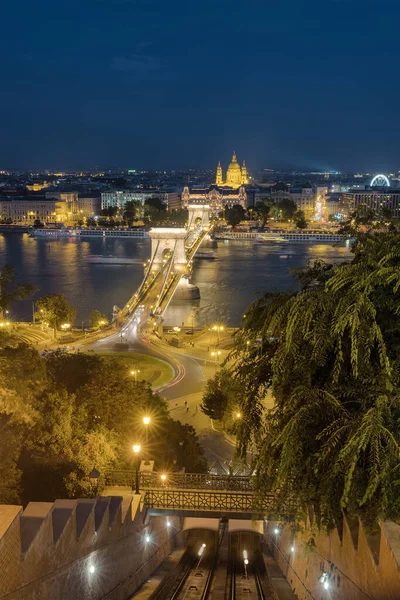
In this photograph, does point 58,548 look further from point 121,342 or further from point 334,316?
point 121,342

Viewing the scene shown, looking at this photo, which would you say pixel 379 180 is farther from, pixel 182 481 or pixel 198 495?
pixel 198 495

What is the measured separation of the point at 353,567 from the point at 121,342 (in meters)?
10.5

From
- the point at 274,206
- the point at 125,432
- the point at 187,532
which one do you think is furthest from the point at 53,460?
the point at 274,206

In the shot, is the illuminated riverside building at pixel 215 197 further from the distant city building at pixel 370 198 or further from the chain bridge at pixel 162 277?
the chain bridge at pixel 162 277

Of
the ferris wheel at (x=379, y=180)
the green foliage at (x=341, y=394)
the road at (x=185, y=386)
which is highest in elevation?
the ferris wheel at (x=379, y=180)

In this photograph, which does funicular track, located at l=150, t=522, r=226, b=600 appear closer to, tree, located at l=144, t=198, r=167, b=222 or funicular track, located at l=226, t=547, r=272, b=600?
funicular track, located at l=226, t=547, r=272, b=600

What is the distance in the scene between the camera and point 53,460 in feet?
13.8

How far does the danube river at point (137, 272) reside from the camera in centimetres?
1952

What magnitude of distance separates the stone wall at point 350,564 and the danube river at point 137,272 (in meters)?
9.11

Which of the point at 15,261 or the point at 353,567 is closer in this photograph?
the point at 353,567

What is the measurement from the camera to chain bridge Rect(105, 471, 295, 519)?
391 cm

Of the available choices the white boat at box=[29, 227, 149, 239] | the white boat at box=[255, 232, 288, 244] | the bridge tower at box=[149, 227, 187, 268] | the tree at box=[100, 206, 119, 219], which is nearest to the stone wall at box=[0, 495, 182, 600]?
the bridge tower at box=[149, 227, 187, 268]

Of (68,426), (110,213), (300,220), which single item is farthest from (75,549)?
(110,213)

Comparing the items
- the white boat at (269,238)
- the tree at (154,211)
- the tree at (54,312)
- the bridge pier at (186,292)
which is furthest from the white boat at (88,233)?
the tree at (54,312)
